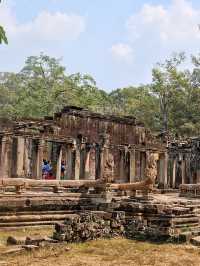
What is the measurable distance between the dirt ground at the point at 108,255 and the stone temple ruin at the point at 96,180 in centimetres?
72

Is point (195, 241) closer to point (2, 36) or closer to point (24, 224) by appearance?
point (24, 224)

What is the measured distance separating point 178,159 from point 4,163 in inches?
627

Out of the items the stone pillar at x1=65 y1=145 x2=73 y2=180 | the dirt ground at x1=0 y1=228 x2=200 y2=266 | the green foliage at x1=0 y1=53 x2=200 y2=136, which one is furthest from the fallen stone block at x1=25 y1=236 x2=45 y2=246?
the green foliage at x1=0 y1=53 x2=200 y2=136

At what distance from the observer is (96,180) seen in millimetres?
17000

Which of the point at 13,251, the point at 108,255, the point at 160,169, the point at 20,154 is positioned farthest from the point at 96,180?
the point at 160,169

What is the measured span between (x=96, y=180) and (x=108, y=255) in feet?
22.5

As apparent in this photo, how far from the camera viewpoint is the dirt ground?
30.6ft

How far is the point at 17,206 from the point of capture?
14.3 m

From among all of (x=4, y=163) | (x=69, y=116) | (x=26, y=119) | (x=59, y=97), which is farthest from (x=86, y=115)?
(x=59, y=97)

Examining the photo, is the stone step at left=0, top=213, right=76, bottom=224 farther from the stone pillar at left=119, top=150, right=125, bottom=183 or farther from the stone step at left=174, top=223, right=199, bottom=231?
the stone pillar at left=119, top=150, right=125, bottom=183

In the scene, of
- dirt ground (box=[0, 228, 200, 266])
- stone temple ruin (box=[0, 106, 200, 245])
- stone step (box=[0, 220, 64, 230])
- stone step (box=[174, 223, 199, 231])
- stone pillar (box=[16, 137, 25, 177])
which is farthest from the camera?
stone pillar (box=[16, 137, 25, 177])

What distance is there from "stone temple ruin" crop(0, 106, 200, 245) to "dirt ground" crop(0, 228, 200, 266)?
72 cm

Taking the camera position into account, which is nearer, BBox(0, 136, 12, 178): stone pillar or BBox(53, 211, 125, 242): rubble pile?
BBox(53, 211, 125, 242): rubble pile

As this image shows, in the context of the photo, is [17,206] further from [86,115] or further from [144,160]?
[144,160]
